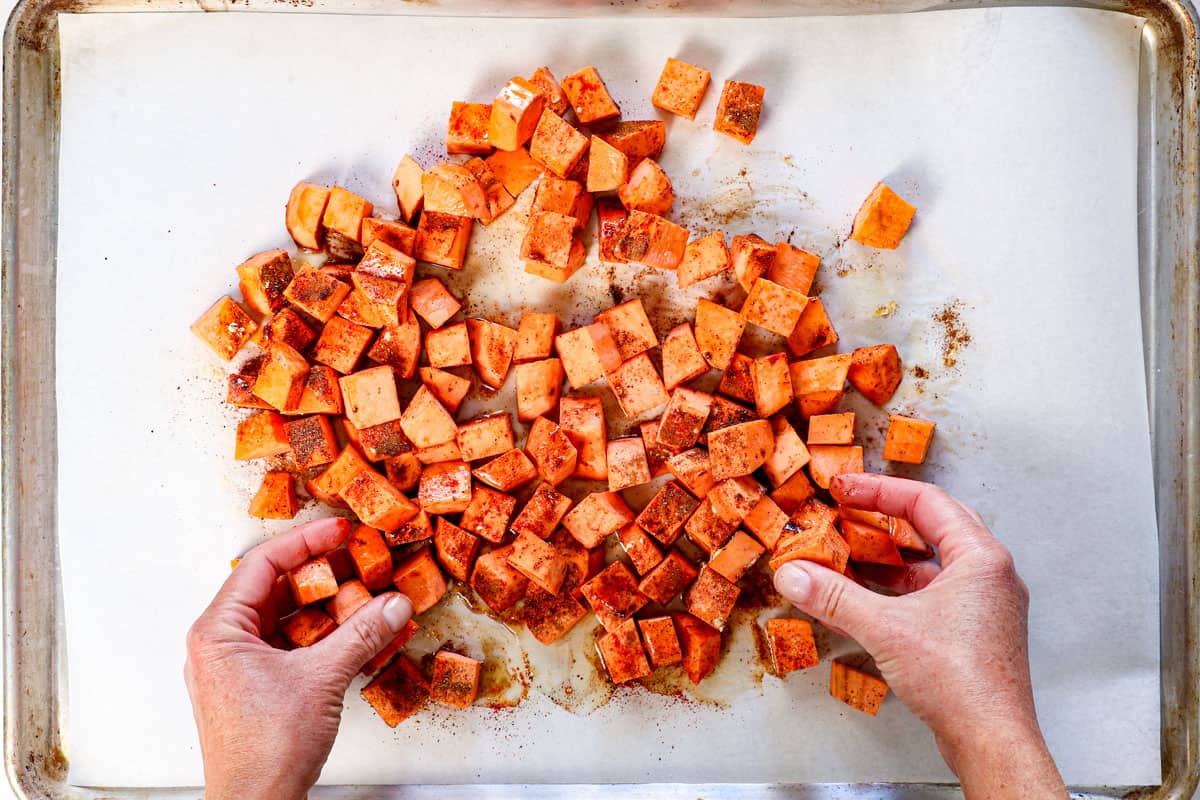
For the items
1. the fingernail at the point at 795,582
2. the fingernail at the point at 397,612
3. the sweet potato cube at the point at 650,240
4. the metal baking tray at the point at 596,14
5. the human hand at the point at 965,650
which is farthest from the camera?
the metal baking tray at the point at 596,14

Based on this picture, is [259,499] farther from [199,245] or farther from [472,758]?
[472,758]

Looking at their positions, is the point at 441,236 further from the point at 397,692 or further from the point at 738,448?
the point at 397,692

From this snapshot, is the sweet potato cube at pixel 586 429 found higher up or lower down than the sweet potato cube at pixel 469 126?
lower down

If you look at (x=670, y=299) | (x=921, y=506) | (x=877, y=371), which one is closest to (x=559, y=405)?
(x=670, y=299)

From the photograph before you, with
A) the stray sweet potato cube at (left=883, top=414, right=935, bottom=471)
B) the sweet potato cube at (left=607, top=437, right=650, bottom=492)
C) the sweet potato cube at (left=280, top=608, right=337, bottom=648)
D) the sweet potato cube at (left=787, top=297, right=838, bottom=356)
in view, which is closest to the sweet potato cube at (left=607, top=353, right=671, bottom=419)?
the sweet potato cube at (left=607, top=437, right=650, bottom=492)

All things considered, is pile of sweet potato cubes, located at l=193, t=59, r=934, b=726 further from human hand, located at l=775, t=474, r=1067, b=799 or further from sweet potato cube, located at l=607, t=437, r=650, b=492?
human hand, located at l=775, t=474, r=1067, b=799

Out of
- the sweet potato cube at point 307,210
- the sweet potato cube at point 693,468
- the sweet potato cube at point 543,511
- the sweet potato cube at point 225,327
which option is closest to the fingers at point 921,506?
the sweet potato cube at point 693,468

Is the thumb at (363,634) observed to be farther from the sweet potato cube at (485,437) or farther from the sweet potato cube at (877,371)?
the sweet potato cube at (877,371)

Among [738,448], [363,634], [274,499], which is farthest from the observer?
[274,499]
